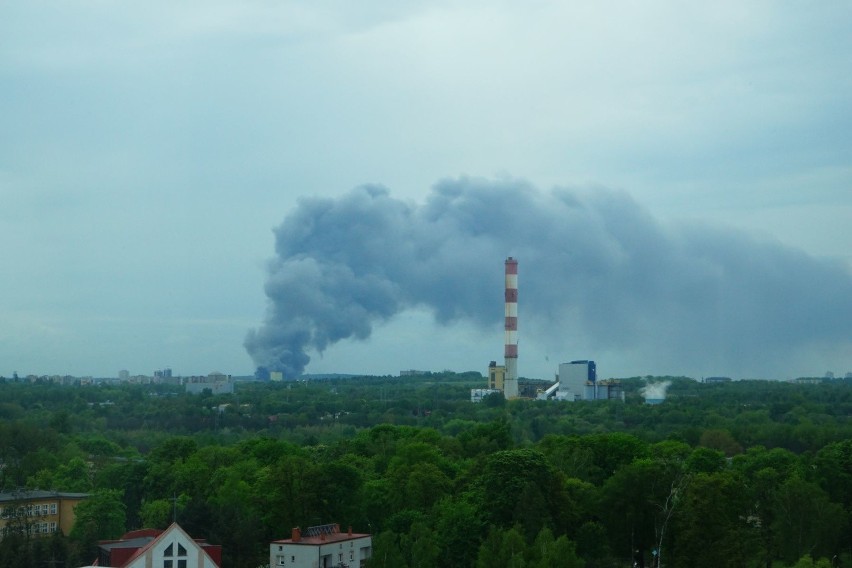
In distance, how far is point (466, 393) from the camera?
139125 mm

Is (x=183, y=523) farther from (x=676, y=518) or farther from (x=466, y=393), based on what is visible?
(x=466, y=393)

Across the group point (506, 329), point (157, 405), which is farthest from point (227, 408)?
point (506, 329)

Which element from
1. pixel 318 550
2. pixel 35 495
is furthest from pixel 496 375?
pixel 318 550

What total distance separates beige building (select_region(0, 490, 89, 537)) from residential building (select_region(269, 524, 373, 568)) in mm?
11218

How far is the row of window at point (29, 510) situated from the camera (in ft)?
134

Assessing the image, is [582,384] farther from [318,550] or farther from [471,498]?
[318,550]

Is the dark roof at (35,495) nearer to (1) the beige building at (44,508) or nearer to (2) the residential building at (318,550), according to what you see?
(1) the beige building at (44,508)

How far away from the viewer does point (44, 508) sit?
46062mm

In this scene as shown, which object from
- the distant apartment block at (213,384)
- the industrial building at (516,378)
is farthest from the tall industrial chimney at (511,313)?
the distant apartment block at (213,384)

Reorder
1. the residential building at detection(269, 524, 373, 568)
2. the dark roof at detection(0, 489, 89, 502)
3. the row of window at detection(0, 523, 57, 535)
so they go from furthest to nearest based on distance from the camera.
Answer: the dark roof at detection(0, 489, 89, 502), the row of window at detection(0, 523, 57, 535), the residential building at detection(269, 524, 373, 568)

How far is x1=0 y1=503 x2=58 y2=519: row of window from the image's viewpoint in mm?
40713

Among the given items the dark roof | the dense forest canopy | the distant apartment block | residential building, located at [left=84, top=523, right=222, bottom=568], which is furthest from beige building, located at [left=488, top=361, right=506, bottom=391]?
residential building, located at [left=84, top=523, right=222, bottom=568]

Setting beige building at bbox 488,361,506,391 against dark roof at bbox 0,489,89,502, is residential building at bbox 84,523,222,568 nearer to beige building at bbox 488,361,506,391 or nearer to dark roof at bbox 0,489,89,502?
dark roof at bbox 0,489,89,502

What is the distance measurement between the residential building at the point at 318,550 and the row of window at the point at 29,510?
10.2 metres
